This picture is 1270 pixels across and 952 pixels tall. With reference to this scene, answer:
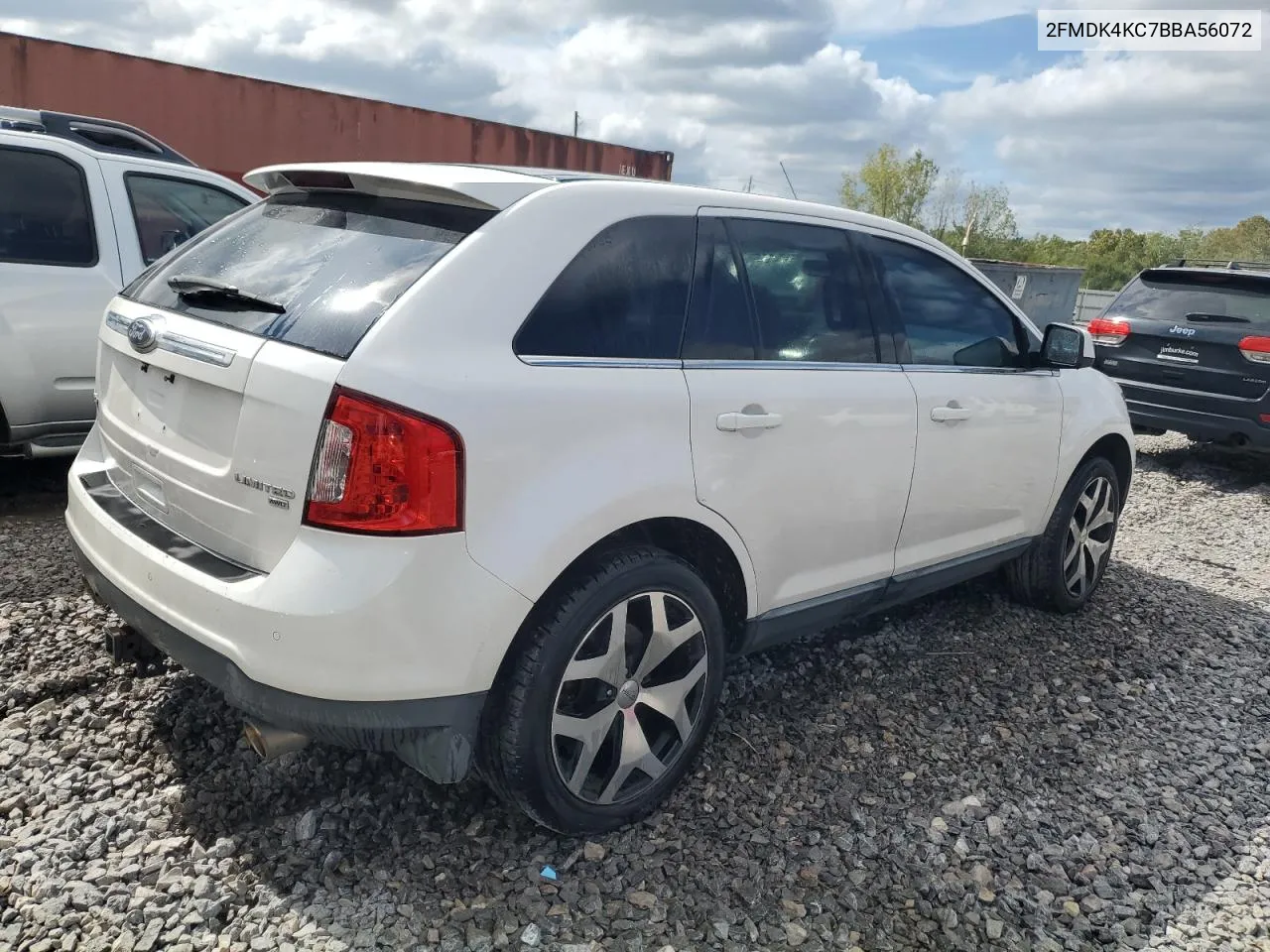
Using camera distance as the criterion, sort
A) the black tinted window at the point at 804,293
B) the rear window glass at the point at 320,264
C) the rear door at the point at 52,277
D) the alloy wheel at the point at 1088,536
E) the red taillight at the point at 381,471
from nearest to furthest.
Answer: the red taillight at the point at 381,471 → the rear window glass at the point at 320,264 → the black tinted window at the point at 804,293 → the alloy wheel at the point at 1088,536 → the rear door at the point at 52,277

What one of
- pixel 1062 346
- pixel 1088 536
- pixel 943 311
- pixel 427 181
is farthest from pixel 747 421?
pixel 1088 536

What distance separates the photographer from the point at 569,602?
2.36 metres

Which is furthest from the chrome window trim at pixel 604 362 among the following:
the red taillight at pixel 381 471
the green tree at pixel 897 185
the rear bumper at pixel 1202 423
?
the green tree at pixel 897 185

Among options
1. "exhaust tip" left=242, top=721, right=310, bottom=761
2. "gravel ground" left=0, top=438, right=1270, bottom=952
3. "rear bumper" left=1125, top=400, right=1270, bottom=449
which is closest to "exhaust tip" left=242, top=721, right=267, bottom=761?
"exhaust tip" left=242, top=721, right=310, bottom=761

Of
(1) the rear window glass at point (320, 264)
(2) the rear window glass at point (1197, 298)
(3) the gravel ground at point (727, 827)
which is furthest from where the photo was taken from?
(2) the rear window glass at point (1197, 298)

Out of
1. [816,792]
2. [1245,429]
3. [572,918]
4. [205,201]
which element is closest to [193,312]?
[572,918]

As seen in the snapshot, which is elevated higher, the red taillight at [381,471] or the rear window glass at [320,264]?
the rear window glass at [320,264]

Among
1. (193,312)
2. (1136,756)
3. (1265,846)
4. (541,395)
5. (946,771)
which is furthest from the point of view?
(1136,756)

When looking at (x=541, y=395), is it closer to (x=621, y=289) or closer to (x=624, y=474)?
(x=624, y=474)

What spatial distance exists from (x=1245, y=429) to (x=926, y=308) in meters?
4.93

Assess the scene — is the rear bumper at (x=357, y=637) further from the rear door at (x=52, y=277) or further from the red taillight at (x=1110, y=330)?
the red taillight at (x=1110, y=330)

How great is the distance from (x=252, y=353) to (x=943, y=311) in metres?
2.49

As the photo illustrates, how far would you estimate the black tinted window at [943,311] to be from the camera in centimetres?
345

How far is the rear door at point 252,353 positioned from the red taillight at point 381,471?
0.05 m
